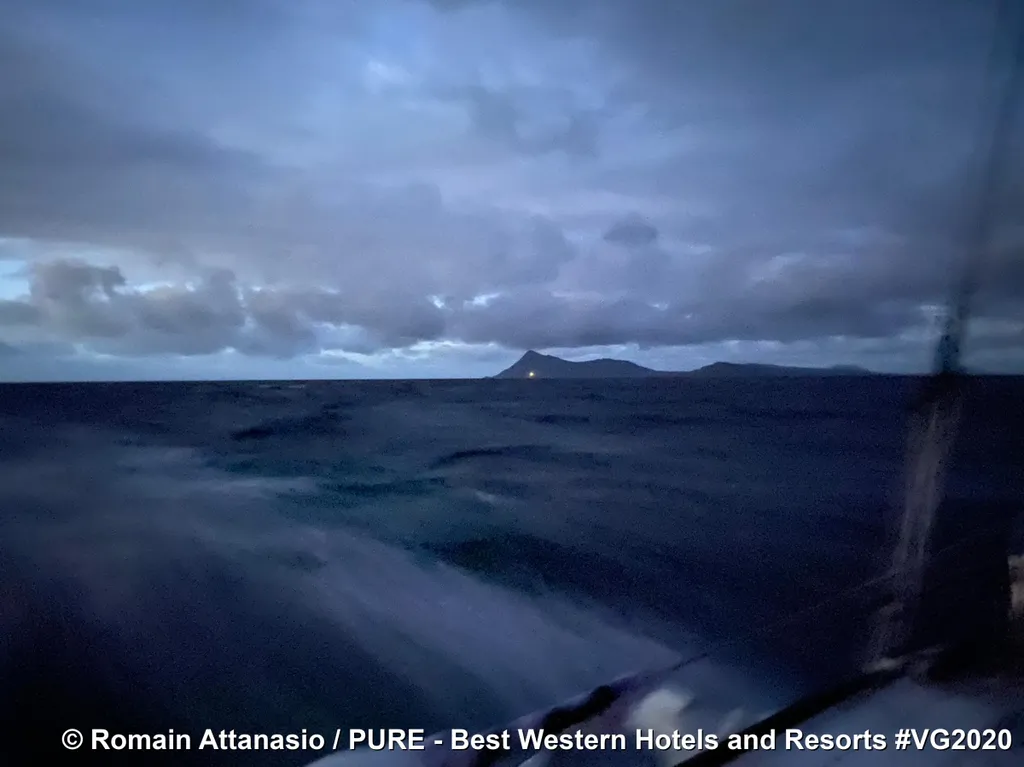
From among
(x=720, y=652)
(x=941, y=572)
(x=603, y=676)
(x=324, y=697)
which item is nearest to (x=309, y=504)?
(x=324, y=697)

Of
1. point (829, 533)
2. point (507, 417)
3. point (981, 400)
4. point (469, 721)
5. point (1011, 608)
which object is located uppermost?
point (507, 417)

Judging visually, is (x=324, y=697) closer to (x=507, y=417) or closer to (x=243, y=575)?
(x=243, y=575)
